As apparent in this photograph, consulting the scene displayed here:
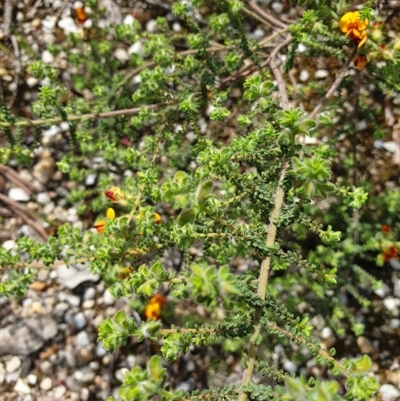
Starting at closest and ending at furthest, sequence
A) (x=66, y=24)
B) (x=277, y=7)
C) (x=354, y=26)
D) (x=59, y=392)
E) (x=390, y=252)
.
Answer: (x=354, y=26) → (x=390, y=252) → (x=59, y=392) → (x=277, y=7) → (x=66, y=24)

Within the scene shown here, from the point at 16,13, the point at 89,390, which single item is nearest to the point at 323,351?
the point at 89,390

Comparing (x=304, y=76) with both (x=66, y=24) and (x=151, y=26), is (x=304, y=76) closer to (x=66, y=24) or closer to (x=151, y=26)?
(x=151, y=26)

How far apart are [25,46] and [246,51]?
152cm

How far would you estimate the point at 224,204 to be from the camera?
156 centimetres

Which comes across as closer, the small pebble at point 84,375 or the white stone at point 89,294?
the small pebble at point 84,375

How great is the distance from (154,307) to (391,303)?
1.15 m

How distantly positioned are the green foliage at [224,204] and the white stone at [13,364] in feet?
2.46

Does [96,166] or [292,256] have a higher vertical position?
[292,256]

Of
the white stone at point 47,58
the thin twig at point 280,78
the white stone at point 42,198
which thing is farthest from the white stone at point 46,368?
the thin twig at point 280,78

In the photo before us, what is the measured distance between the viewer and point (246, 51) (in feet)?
6.58

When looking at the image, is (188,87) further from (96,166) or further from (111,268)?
(96,166)

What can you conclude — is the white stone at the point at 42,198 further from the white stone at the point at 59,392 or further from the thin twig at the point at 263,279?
the thin twig at the point at 263,279

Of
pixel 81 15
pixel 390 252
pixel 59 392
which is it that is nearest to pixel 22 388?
pixel 59 392

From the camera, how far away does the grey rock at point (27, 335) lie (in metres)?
2.69
